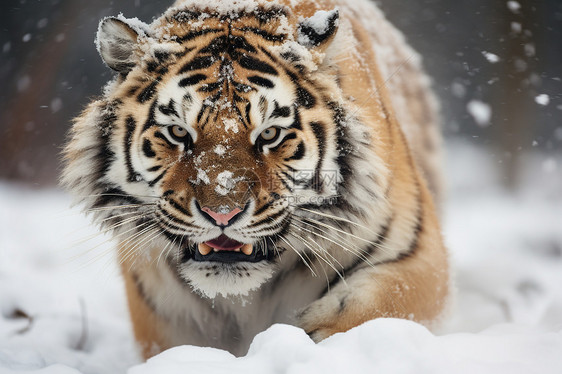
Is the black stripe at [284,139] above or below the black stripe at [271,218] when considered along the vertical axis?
above

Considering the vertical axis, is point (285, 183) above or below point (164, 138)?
below

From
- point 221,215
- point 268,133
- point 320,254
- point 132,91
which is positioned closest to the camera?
point 221,215

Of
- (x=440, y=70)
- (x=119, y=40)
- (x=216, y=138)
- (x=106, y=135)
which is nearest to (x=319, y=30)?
(x=216, y=138)

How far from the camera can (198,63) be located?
1.44m

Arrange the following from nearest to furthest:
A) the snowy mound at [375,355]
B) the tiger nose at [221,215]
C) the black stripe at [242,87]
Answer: the snowy mound at [375,355], the tiger nose at [221,215], the black stripe at [242,87]

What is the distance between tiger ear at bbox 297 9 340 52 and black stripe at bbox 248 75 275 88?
0.15 meters

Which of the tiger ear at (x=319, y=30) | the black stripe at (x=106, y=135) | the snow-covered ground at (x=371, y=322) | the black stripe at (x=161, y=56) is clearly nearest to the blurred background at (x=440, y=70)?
the snow-covered ground at (x=371, y=322)

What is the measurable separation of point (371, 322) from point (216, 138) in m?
0.52

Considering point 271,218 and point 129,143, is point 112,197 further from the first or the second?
point 271,218

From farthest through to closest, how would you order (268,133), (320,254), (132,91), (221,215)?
(320,254) → (132,91) → (268,133) → (221,215)

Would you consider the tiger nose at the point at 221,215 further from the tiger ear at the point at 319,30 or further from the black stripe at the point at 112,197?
the tiger ear at the point at 319,30

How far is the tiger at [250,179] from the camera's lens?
53.1 inches

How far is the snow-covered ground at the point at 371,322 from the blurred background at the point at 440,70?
0.56 feet

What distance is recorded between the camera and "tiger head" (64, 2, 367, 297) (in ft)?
4.35
